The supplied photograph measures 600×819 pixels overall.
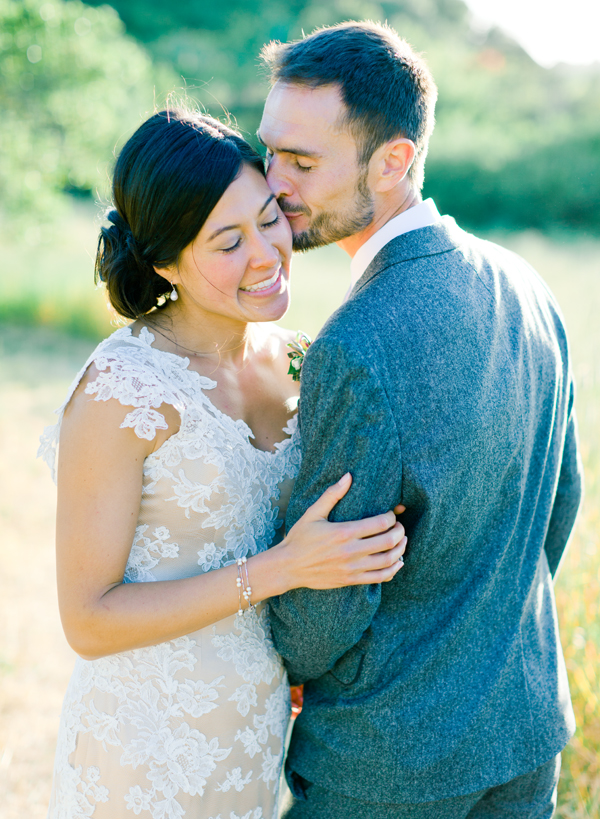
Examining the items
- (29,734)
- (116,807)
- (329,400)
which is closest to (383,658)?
(329,400)

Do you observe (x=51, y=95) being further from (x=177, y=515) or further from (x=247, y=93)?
(x=247, y=93)

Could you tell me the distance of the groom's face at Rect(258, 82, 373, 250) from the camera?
199cm

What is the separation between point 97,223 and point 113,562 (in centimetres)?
107

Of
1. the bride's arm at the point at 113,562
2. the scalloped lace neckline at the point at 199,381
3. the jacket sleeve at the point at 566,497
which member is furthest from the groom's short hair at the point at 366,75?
the bride's arm at the point at 113,562

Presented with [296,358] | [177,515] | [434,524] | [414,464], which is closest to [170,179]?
[296,358]

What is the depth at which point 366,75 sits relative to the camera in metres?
1.97

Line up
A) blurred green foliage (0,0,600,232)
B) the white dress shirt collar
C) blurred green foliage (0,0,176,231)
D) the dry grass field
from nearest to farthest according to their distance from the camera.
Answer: the white dress shirt collar → the dry grass field → blurred green foliage (0,0,176,231) → blurred green foliage (0,0,600,232)

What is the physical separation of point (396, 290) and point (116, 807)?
58.8 inches

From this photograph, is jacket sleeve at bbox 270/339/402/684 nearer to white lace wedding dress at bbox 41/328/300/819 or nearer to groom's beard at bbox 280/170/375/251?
white lace wedding dress at bbox 41/328/300/819

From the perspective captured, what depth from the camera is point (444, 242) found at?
1725mm

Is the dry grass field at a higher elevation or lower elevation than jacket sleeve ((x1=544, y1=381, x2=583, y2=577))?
lower

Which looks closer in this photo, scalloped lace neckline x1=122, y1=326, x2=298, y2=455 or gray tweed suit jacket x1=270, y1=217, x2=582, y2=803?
gray tweed suit jacket x1=270, y1=217, x2=582, y2=803

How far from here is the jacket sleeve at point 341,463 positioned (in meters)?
1.48

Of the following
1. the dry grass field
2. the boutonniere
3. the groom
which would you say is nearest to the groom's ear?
the groom
